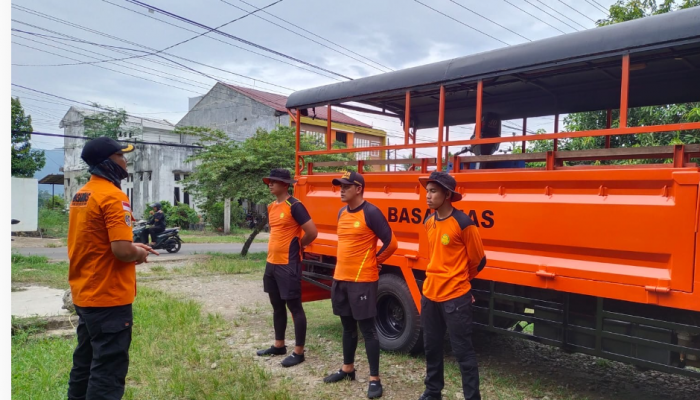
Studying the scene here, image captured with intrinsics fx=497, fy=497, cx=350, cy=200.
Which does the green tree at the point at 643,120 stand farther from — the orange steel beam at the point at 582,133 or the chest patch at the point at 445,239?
the chest patch at the point at 445,239

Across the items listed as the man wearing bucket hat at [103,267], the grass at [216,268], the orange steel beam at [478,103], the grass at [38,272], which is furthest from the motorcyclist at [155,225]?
the man wearing bucket hat at [103,267]

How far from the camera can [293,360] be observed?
15.8 feet

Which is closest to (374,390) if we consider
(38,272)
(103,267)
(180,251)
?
(103,267)

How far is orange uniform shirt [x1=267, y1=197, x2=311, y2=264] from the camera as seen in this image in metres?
4.77

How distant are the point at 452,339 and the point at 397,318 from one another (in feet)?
5.96

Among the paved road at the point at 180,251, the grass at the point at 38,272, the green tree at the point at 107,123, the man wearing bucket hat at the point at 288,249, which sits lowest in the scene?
the paved road at the point at 180,251

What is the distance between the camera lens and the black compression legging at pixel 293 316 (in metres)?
4.82

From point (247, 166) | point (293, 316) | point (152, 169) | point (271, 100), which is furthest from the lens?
point (271, 100)

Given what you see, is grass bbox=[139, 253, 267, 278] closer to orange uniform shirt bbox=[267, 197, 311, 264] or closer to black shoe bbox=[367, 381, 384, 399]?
orange uniform shirt bbox=[267, 197, 311, 264]

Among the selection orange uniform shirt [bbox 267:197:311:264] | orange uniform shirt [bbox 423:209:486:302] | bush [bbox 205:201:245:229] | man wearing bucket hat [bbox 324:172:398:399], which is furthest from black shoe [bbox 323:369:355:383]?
bush [bbox 205:201:245:229]

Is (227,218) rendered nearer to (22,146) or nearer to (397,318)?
(22,146)

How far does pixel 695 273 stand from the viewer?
3221mm

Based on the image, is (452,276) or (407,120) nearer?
(452,276)

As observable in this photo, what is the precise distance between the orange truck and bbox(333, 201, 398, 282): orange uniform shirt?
72cm
